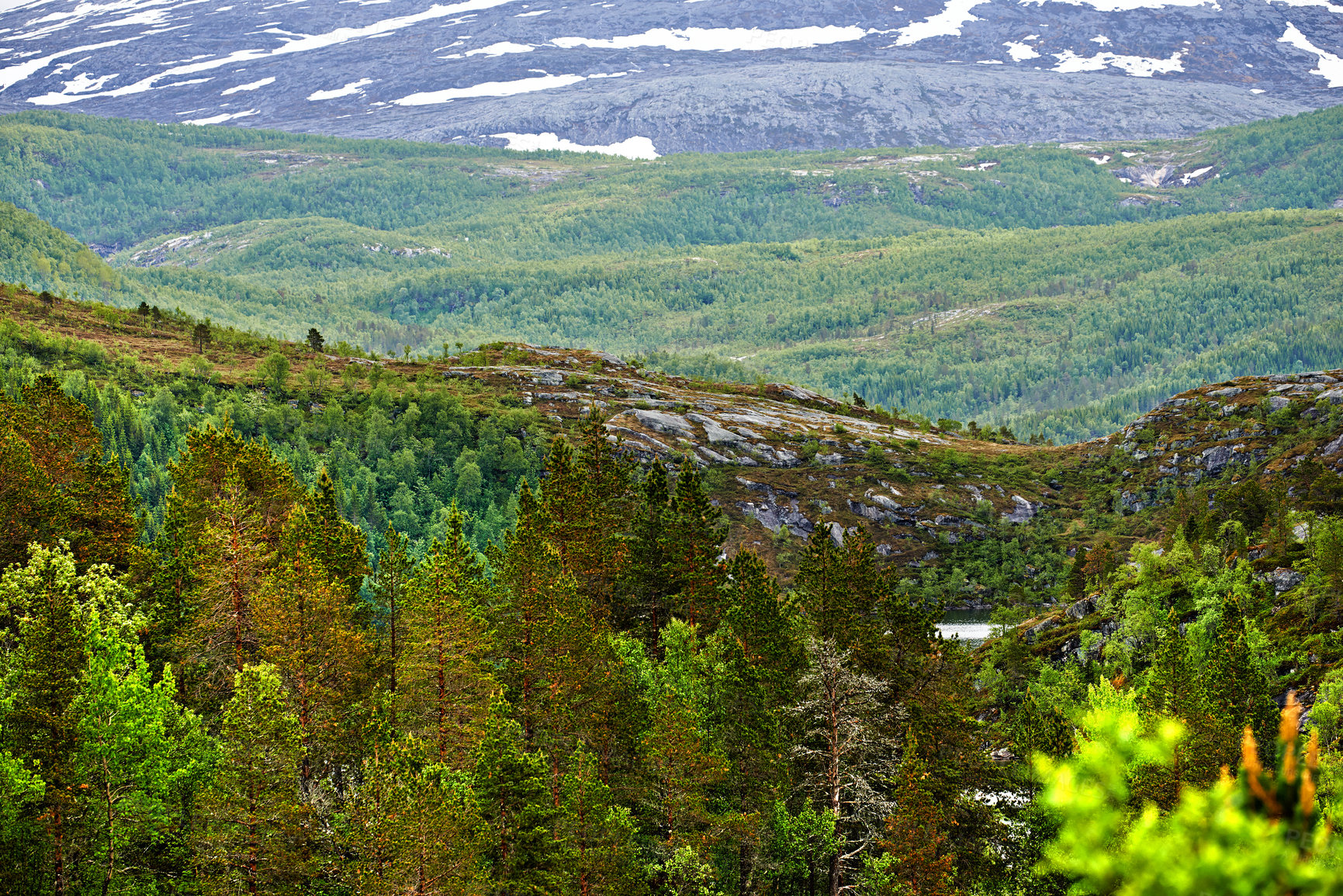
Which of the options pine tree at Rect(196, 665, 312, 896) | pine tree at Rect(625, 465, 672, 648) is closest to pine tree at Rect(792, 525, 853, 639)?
pine tree at Rect(625, 465, 672, 648)

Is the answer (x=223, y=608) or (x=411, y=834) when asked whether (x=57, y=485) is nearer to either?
(x=223, y=608)

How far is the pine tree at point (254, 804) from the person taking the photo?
40250 mm

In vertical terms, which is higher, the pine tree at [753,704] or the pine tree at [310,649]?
the pine tree at [310,649]

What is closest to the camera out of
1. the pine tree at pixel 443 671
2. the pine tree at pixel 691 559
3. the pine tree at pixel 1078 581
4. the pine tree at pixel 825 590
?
the pine tree at pixel 443 671

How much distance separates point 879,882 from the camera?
45.6m

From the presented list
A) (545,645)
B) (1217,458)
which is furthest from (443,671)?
(1217,458)

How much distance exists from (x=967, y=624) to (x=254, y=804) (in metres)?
136

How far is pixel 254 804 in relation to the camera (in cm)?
4059

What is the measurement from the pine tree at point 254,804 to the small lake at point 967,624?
112410 millimetres

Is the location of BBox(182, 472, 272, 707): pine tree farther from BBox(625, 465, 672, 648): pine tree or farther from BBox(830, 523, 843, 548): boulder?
BBox(830, 523, 843, 548): boulder

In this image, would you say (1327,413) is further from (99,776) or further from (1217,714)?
(99,776)

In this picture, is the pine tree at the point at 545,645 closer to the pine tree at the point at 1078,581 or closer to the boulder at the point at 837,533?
the pine tree at the point at 1078,581

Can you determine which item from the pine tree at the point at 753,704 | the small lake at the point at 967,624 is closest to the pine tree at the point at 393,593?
the pine tree at the point at 753,704

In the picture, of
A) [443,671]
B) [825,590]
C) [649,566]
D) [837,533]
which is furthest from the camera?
[837,533]
